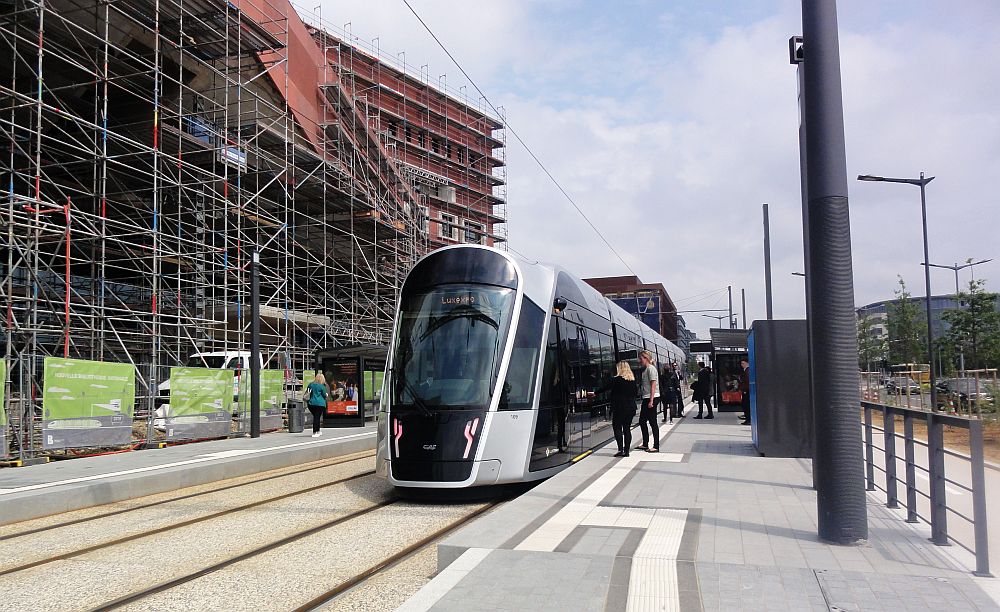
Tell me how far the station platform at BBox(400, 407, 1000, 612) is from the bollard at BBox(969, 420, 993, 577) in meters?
0.12

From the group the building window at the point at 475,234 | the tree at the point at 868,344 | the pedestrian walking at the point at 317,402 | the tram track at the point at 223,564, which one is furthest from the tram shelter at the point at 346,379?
the building window at the point at 475,234

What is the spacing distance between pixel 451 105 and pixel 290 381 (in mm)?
42344

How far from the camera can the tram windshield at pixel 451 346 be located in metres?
9.56

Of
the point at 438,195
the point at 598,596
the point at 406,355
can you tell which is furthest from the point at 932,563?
the point at 438,195

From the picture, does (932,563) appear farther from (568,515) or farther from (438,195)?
(438,195)

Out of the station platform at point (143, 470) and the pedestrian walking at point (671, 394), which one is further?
the pedestrian walking at point (671, 394)

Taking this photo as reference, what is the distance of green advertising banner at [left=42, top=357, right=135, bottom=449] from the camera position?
1341cm

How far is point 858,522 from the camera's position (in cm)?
582

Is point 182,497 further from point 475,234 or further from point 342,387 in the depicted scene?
point 475,234

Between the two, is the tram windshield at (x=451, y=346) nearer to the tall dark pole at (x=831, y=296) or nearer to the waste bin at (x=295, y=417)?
the tall dark pole at (x=831, y=296)

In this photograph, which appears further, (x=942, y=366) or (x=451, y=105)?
(x=451, y=105)

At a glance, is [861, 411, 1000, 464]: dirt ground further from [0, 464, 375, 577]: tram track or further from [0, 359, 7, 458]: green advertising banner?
[0, 359, 7, 458]: green advertising banner

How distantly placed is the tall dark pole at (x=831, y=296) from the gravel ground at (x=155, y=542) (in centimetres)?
517

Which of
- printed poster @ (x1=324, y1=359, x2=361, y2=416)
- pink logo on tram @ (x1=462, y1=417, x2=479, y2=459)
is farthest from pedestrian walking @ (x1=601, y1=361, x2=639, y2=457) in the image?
printed poster @ (x1=324, y1=359, x2=361, y2=416)
